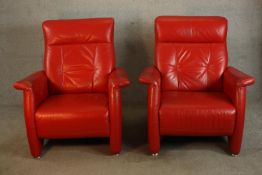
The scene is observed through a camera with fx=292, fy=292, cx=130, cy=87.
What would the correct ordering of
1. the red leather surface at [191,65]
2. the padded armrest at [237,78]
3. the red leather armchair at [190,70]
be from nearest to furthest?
the padded armrest at [237,78] < the red leather armchair at [190,70] < the red leather surface at [191,65]

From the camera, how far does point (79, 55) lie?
271 centimetres

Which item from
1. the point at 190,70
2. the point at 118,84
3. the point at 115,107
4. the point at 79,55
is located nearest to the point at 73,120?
the point at 115,107

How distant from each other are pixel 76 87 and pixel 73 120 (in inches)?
21.5

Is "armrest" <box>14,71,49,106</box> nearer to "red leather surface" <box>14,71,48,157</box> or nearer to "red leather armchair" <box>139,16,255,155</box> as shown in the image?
"red leather surface" <box>14,71,48,157</box>

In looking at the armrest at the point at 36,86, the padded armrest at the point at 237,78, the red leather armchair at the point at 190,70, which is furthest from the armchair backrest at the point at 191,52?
the armrest at the point at 36,86

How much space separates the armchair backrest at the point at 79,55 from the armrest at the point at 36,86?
0.13m

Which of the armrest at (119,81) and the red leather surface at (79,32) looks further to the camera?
the red leather surface at (79,32)

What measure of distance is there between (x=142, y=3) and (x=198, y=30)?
0.75m

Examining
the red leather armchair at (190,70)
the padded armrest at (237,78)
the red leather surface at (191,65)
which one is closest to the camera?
the padded armrest at (237,78)

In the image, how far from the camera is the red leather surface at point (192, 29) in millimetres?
2641

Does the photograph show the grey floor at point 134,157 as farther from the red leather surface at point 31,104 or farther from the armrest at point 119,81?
the armrest at point 119,81

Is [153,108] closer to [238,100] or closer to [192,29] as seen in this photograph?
[238,100]

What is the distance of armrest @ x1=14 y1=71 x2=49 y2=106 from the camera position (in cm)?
218

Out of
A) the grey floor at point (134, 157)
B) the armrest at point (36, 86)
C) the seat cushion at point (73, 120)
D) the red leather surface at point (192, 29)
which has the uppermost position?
the red leather surface at point (192, 29)
